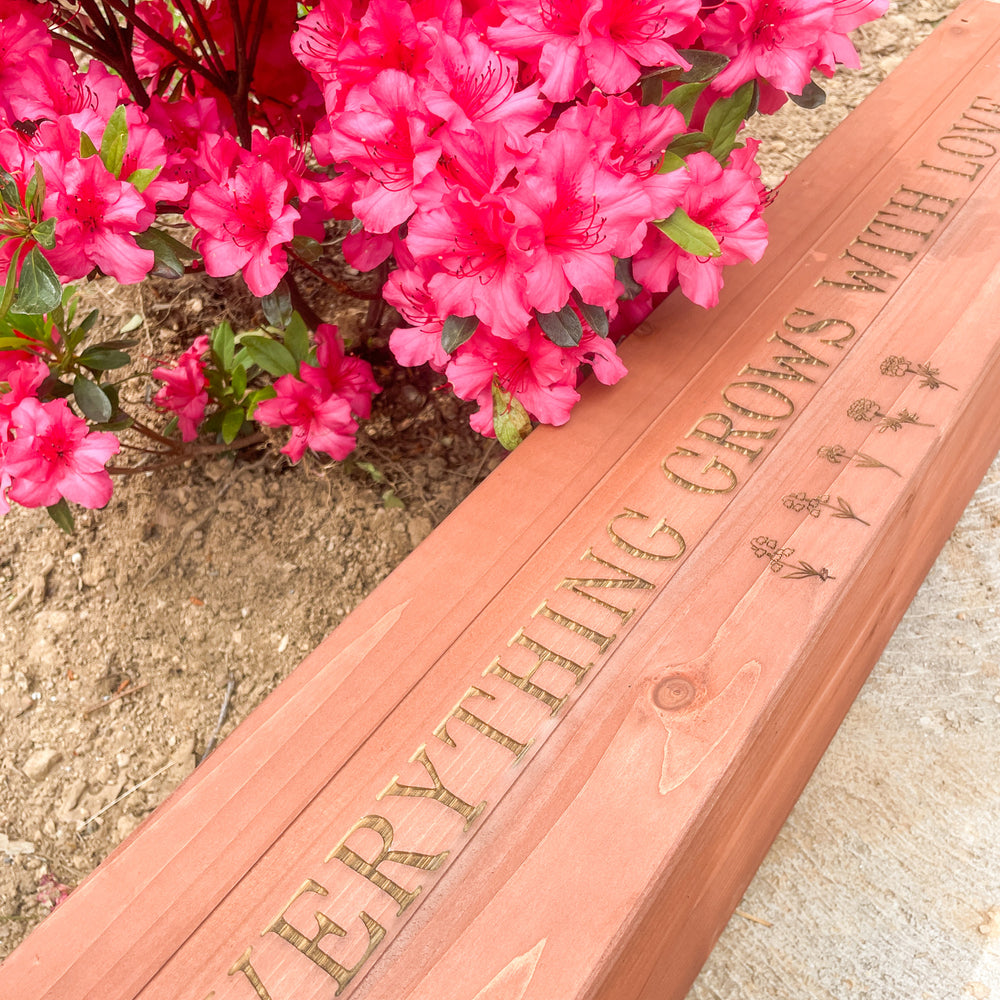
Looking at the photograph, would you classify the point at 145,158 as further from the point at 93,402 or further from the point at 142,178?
the point at 93,402

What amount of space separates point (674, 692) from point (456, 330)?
0.49m

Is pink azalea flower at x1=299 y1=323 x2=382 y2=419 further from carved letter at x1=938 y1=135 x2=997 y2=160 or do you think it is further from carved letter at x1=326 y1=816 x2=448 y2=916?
carved letter at x1=938 y1=135 x2=997 y2=160

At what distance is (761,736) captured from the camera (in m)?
1.11

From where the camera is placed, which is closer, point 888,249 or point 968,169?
point 888,249

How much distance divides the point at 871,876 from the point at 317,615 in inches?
40.0

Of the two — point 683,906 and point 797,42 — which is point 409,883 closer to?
point 683,906

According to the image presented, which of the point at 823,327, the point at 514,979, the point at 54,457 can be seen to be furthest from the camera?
the point at 823,327

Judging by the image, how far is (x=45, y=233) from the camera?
3.31ft

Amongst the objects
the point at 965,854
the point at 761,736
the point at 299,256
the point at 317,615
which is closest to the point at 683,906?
the point at 761,736

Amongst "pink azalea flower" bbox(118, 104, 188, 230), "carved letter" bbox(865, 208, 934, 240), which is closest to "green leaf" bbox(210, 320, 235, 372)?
"pink azalea flower" bbox(118, 104, 188, 230)

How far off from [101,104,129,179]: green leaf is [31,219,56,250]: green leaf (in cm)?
12

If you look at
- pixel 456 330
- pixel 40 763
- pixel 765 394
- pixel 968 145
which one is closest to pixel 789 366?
pixel 765 394

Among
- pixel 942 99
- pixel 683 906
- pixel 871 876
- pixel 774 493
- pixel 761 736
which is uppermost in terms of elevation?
pixel 942 99

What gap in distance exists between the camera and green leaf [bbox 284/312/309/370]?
5.24 feet
